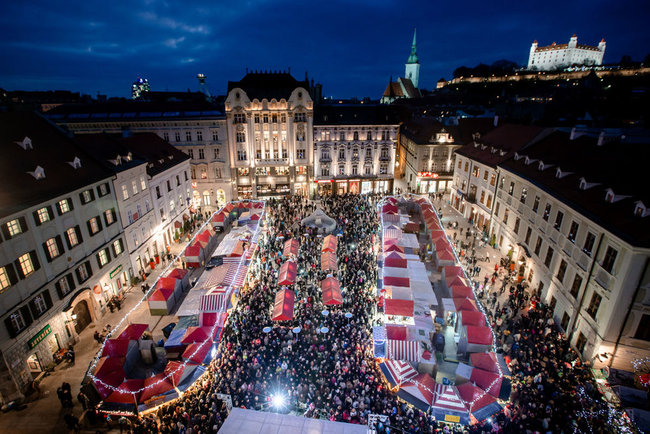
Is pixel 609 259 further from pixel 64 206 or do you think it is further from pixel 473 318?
pixel 64 206

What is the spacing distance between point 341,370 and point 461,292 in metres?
10.7

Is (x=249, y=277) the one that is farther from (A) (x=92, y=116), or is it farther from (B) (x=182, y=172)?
(A) (x=92, y=116)

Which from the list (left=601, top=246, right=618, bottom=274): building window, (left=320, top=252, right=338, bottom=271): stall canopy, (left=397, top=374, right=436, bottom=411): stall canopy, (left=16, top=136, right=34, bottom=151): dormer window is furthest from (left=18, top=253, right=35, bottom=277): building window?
(left=601, top=246, right=618, bottom=274): building window

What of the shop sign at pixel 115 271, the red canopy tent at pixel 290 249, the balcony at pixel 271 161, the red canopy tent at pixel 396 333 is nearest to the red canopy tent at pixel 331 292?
the red canopy tent at pixel 396 333

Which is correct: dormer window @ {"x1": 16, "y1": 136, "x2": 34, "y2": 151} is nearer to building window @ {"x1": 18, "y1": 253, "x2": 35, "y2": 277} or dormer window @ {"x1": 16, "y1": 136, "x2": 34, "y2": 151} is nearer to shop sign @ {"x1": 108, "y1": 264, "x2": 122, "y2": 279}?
building window @ {"x1": 18, "y1": 253, "x2": 35, "y2": 277}

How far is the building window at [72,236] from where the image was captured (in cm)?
2300

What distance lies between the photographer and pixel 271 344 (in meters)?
21.8

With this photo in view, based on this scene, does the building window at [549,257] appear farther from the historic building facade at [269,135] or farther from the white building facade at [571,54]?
the white building facade at [571,54]

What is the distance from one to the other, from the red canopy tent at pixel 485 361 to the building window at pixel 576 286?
8.82 metres

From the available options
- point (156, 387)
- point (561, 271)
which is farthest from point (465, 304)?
point (156, 387)

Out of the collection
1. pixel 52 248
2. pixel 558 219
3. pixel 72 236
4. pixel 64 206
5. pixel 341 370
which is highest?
pixel 64 206

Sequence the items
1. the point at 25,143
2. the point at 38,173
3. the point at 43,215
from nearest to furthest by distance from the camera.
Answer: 1. the point at 43,215
2. the point at 38,173
3. the point at 25,143

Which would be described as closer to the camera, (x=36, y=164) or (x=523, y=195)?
(x=36, y=164)

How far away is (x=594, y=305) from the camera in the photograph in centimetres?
2070
